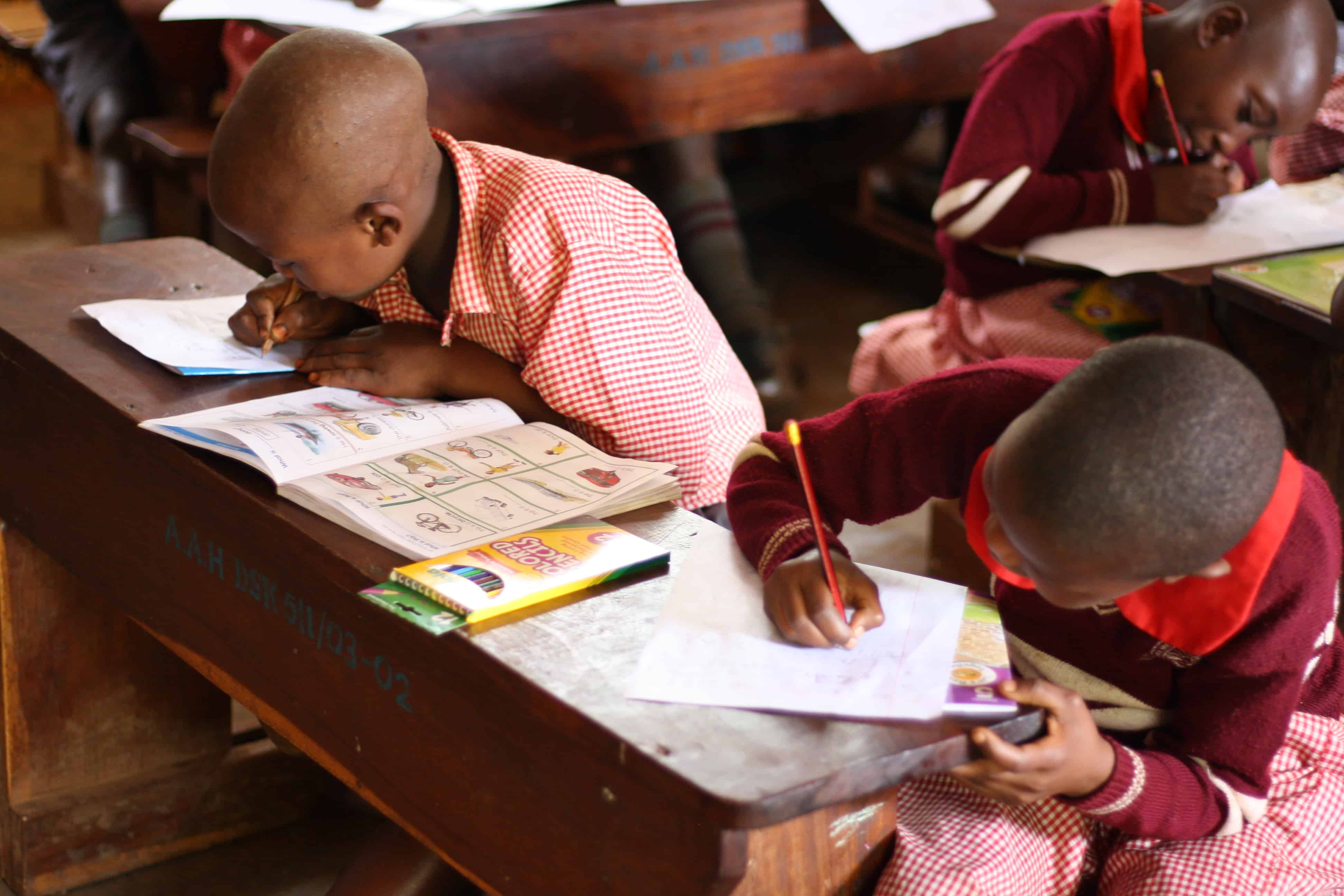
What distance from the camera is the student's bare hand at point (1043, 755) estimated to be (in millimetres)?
869

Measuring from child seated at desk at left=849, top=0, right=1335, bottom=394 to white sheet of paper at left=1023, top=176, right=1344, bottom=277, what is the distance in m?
0.03

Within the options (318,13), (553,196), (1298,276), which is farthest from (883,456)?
(318,13)

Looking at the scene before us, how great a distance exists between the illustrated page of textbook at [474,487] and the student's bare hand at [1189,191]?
3.74 feet

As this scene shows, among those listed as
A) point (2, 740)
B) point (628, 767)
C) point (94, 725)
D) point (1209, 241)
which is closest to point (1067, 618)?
point (628, 767)

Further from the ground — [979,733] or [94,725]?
[979,733]

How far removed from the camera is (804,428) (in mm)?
1196

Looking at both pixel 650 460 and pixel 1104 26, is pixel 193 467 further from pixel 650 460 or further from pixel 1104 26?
pixel 1104 26

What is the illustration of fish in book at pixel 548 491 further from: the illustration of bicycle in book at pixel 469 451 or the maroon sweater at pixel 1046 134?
the maroon sweater at pixel 1046 134

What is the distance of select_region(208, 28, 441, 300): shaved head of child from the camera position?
1286 millimetres

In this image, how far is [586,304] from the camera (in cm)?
136

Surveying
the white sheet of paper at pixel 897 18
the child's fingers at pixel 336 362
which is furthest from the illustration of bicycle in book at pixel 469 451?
the white sheet of paper at pixel 897 18

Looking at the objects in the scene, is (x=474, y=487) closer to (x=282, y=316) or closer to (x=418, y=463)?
(x=418, y=463)

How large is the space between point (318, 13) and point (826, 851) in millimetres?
1751

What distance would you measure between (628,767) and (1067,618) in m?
0.45
